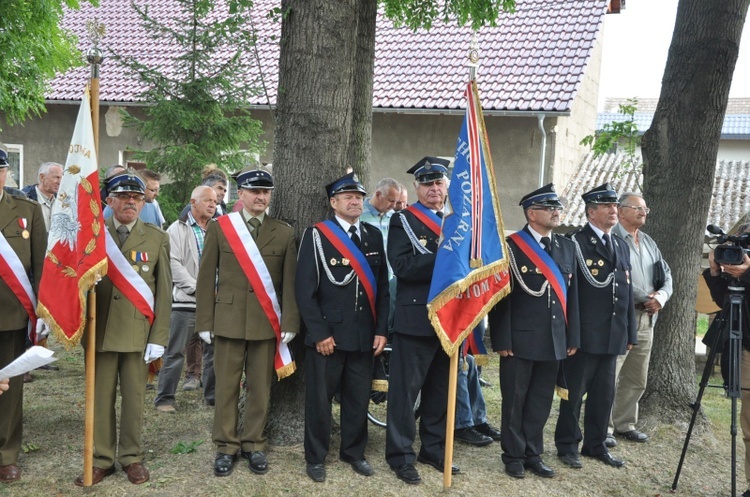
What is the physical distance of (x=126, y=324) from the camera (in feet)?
15.4

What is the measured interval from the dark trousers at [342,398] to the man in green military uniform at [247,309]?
216 mm

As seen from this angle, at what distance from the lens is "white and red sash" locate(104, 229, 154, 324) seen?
4699mm

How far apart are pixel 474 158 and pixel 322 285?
4.20 ft

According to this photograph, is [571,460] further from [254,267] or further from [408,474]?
[254,267]

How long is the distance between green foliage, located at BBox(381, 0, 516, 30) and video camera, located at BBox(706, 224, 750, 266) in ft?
12.8

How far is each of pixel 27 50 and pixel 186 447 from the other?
292 inches

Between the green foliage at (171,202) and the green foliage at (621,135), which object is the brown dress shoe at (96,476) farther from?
the green foliage at (171,202)

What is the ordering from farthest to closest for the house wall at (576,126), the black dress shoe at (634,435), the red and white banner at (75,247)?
the house wall at (576,126) → the black dress shoe at (634,435) → the red and white banner at (75,247)

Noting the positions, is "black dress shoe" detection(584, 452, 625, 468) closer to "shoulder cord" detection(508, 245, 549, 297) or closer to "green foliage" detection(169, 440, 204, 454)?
"shoulder cord" detection(508, 245, 549, 297)

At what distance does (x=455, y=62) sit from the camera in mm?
16031

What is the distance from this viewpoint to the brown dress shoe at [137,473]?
4.65 meters

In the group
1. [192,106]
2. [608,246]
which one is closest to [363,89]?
[608,246]

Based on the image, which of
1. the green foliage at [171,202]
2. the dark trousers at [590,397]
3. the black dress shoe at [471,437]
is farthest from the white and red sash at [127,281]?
the green foliage at [171,202]

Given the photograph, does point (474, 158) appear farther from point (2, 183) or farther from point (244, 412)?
point (2, 183)
